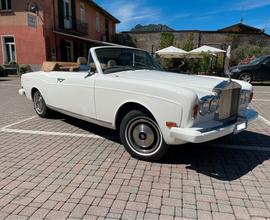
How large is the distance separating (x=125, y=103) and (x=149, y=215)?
1.73 m

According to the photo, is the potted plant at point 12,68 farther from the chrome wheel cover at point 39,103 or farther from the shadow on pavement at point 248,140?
the shadow on pavement at point 248,140

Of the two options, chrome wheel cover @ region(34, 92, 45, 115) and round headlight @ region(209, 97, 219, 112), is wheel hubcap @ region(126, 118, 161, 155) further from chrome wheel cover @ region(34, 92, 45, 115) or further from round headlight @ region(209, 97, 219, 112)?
chrome wheel cover @ region(34, 92, 45, 115)

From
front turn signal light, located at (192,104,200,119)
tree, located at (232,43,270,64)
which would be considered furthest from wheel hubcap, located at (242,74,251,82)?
tree, located at (232,43,270,64)

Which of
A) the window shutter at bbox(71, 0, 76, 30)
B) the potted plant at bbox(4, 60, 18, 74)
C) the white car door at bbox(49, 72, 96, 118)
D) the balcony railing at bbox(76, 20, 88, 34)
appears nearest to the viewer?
the white car door at bbox(49, 72, 96, 118)

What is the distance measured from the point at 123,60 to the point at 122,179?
2331 millimetres

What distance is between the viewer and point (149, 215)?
Result: 2602mm

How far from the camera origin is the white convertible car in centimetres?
327

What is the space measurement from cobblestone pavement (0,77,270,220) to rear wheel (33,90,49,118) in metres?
1.06

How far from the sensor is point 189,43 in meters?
26.7

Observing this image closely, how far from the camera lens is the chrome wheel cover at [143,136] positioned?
372 centimetres

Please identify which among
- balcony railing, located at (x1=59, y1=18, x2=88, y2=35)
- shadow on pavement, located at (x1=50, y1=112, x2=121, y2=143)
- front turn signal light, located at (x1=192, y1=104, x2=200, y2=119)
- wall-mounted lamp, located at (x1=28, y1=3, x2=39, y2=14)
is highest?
wall-mounted lamp, located at (x1=28, y1=3, x2=39, y2=14)

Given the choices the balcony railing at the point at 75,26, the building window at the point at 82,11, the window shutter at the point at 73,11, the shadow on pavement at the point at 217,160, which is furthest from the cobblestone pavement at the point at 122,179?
the building window at the point at 82,11

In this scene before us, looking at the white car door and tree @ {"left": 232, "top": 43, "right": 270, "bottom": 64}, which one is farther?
tree @ {"left": 232, "top": 43, "right": 270, "bottom": 64}

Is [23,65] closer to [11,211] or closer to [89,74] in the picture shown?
[89,74]
